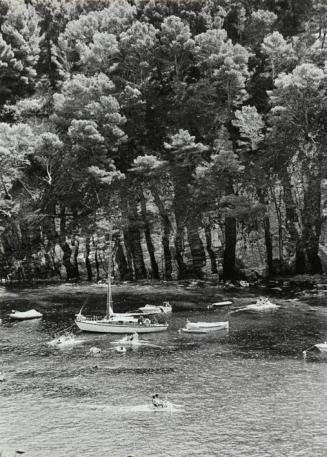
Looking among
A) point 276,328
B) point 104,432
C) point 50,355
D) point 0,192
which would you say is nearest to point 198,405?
point 104,432

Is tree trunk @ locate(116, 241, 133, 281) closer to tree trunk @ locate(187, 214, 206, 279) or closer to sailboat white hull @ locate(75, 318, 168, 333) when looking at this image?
tree trunk @ locate(187, 214, 206, 279)

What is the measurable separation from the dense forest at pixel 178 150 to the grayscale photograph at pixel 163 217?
1.07 ft

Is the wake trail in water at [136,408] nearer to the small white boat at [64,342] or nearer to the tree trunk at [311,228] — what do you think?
the small white boat at [64,342]

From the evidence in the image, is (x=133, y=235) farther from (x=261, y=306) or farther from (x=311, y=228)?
(x=261, y=306)

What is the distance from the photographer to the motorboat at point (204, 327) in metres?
55.4

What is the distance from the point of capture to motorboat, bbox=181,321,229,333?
55422 mm

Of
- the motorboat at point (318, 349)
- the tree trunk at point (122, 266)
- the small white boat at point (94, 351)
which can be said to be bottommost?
the motorboat at point (318, 349)

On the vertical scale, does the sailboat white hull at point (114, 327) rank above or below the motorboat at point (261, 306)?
below

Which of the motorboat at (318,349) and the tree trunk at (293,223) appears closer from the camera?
the motorboat at (318,349)

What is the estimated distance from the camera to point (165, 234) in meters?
Answer: 87.5

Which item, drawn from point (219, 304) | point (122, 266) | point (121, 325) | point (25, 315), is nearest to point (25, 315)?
point (25, 315)

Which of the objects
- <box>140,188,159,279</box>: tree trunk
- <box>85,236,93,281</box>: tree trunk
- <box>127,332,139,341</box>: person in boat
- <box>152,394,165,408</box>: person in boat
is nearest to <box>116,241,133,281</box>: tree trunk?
<box>140,188,159,279</box>: tree trunk

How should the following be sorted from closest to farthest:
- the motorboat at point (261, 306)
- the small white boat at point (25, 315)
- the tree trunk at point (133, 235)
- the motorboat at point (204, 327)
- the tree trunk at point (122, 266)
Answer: the motorboat at point (204, 327)
the small white boat at point (25, 315)
the motorboat at point (261, 306)
the tree trunk at point (133, 235)
the tree trunk at point (122, 266)

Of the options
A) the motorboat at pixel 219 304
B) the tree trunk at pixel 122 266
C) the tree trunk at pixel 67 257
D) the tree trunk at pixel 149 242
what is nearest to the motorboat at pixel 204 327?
the motorboat at pixel 219 304
